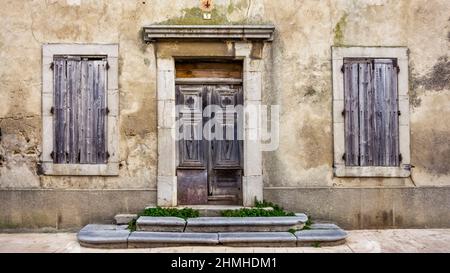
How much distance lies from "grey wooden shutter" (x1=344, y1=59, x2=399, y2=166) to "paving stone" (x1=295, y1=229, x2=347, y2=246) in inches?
52.1

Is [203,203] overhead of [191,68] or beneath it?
beneath

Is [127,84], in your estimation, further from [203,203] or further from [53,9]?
[203,203]

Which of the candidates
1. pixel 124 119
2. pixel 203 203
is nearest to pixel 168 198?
pixel 203 203

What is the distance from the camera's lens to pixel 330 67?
23.4 ft

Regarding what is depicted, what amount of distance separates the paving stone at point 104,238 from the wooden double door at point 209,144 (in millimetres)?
1333

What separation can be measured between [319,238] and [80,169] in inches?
146

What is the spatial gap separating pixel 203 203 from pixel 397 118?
3.34m

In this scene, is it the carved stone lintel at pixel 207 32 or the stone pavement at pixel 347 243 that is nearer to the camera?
the stone pavement at pixel 347 243

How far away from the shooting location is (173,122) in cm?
708

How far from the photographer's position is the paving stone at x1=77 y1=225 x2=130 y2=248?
6008 millimetres

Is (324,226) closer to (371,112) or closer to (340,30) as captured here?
(371,112)

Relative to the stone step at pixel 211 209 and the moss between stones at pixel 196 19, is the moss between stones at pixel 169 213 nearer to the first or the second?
the stone step at pixel 211 209

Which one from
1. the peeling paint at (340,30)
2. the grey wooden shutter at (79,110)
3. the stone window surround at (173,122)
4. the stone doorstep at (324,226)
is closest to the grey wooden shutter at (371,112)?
the peeling paint at (340,30)

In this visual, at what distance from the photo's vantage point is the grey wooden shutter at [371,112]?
7090 mm
